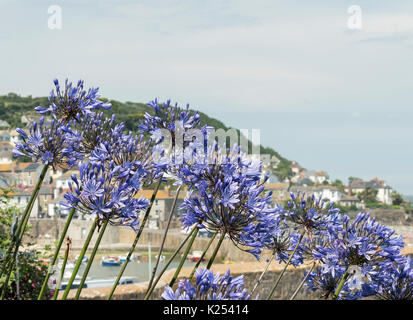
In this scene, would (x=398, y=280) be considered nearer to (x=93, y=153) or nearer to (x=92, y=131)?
(x=93, y=153)

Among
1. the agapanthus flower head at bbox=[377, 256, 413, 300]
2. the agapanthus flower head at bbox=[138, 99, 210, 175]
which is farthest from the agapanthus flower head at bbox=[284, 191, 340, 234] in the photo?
the agapanthus flower head at bbox=[138, 99, 210, 175]

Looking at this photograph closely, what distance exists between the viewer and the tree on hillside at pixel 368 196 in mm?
113475

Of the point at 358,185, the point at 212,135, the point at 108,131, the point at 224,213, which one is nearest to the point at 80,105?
the point at 108,131

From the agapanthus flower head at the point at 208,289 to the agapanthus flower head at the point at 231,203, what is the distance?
0.48 metres

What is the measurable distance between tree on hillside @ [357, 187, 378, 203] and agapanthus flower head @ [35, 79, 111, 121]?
116m

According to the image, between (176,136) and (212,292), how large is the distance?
52.2 inches

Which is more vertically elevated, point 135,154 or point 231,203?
point 135,154

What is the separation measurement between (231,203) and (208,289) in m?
0.54

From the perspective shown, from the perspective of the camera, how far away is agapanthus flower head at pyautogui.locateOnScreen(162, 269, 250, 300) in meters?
1.68

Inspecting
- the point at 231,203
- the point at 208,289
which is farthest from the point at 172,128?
the point at 208,289

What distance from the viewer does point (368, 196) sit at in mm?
113750

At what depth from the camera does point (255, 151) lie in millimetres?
2465
